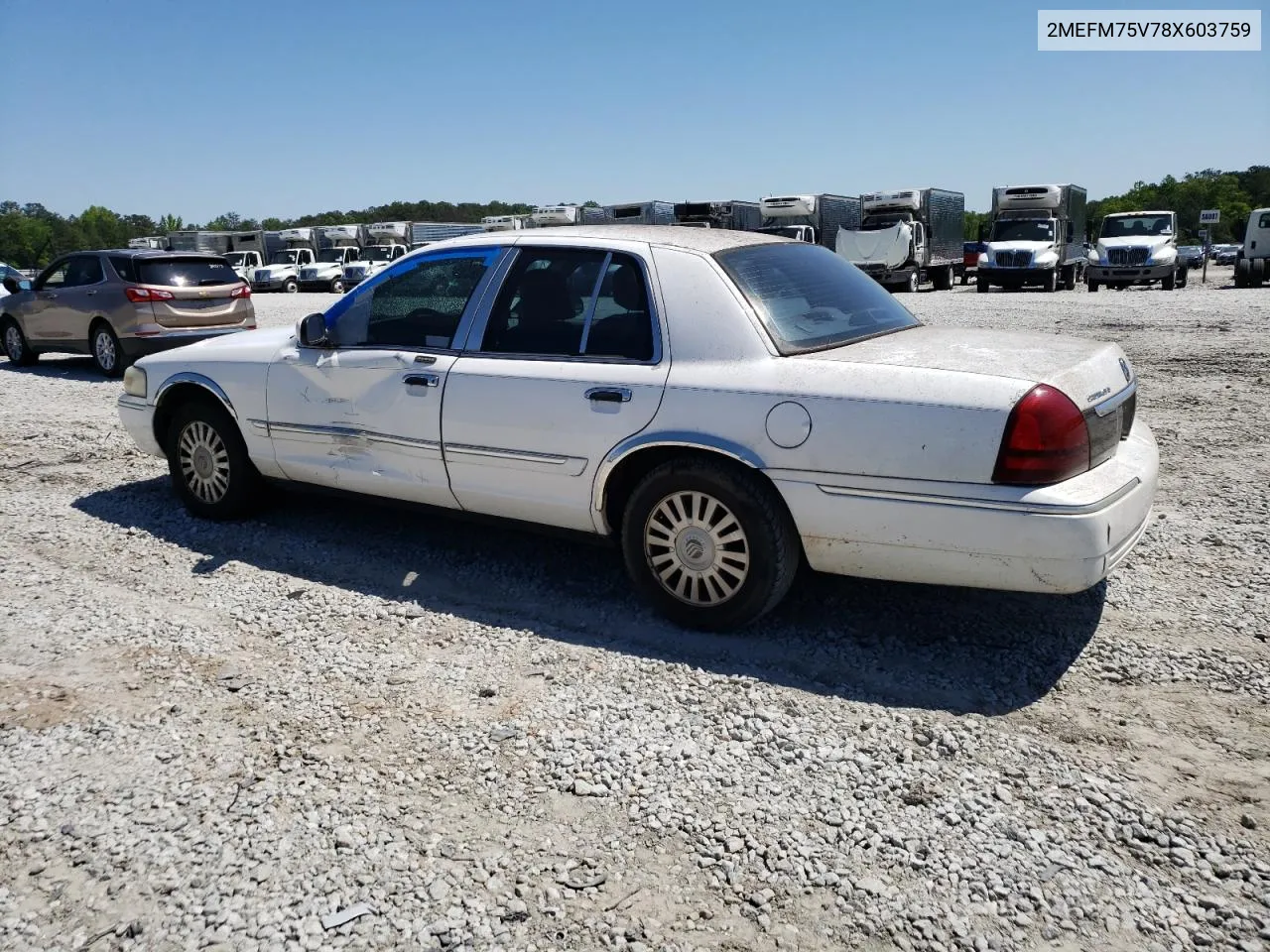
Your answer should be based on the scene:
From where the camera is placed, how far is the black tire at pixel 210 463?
5.55m

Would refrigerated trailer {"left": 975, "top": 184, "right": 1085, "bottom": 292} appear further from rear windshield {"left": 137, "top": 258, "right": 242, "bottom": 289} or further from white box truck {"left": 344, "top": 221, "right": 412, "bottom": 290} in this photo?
white box truck {"left": 344, "top": 221, "right": 412, "bottom": 290}

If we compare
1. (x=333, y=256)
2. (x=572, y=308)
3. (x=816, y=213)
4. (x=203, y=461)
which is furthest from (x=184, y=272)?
(x=333, y=256)

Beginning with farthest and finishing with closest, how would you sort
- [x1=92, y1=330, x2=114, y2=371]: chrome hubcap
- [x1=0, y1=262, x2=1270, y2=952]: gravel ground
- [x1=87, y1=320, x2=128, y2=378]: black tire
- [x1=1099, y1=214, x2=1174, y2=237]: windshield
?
[x1=1099, y1=214, x2=1174, y2=237]: windshield, [x1=92, y1=330, x2=114, y2=371]: chrome hubcap, [x1=87, y1=320, x2=128, y2=378]: black tire, [x1=0, y1=262, x2=1270, y2=952]: gravel ground

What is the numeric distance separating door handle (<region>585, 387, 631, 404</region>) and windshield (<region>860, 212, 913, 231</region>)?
2815 centimetres

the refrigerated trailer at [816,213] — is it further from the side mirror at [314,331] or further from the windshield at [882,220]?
the side mirror at [314,331]

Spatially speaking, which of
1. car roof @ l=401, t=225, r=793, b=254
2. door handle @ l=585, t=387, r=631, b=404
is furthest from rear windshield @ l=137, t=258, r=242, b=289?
door handle @ l=585, t=387, r=631, b=404

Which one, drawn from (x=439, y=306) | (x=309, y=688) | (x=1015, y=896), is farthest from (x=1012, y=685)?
(x=439, y=306)

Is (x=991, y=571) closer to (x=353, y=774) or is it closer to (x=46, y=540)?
(x=353, y=774)

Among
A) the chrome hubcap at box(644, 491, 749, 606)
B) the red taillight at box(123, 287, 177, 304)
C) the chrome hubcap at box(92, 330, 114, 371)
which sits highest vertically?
the red taillight at box(123, 287, 177, 304)

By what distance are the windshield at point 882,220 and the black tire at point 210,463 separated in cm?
2747

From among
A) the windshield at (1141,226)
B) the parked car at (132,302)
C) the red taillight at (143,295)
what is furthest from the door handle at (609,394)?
the windshield at (1141,226)

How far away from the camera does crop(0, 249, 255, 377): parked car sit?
12227mm

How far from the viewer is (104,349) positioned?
1266 centimetres

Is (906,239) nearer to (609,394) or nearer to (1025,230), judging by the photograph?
(1025,230)
